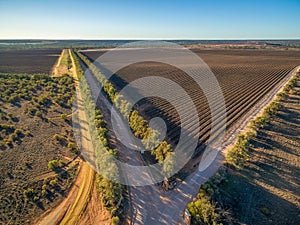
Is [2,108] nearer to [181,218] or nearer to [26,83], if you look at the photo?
[26,83]

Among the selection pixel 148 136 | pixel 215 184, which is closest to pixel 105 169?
pixel 148 136

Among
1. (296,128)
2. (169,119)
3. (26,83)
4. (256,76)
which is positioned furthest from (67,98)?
(256,76)

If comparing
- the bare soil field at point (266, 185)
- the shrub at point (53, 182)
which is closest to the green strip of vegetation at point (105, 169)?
the shrub at point (53, 182)

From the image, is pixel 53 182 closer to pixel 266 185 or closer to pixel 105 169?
pixel 105 169

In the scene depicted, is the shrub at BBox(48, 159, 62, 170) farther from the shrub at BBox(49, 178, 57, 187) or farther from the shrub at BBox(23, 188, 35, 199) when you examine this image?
the shrub at BBox(23, 188, 35, 199)

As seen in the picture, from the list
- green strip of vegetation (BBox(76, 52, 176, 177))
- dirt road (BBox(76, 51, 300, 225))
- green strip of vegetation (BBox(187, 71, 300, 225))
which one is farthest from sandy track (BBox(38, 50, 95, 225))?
green strip of vegetation (BBox(187, 71, 300, 225))
